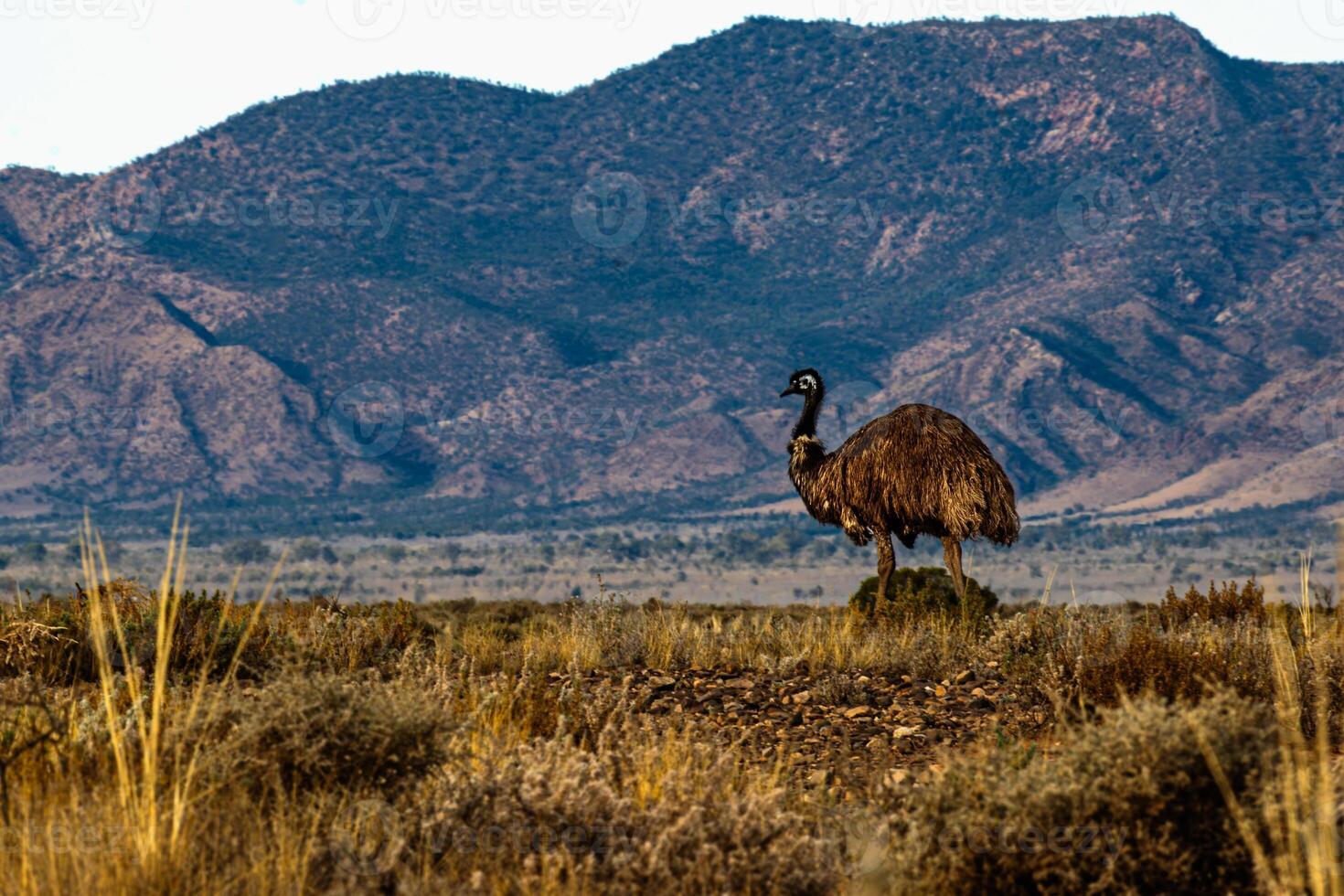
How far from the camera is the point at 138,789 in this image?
6.23 metres

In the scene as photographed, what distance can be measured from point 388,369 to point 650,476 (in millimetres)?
24647

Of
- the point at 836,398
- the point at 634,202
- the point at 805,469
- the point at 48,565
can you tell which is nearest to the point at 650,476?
the point at 836,398
